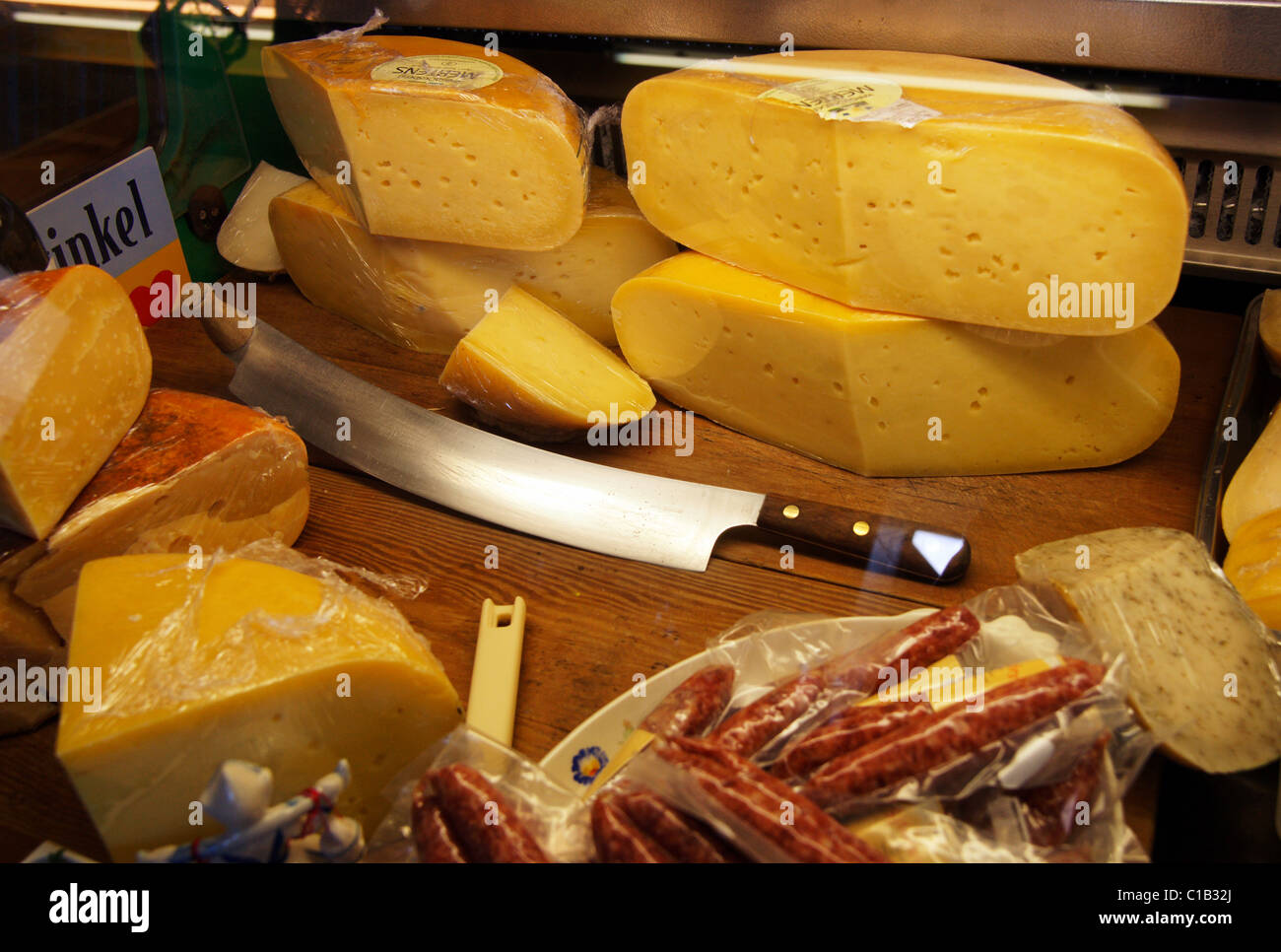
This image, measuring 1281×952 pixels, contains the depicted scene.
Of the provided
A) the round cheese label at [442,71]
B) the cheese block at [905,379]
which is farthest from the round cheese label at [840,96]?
the round cheese label at [442,71]

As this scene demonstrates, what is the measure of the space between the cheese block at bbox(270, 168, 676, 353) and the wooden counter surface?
0.25 meters

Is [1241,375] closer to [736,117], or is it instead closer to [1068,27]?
[1068,27]

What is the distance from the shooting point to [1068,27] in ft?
4.68

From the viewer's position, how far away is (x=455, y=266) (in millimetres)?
1942

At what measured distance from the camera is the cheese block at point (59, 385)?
1299 mm

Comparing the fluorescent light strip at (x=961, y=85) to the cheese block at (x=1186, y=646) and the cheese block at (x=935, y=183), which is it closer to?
the cheese block at (x=935, y=183)

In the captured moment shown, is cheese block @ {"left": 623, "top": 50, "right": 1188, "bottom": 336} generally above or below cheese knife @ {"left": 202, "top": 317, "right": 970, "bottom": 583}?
above

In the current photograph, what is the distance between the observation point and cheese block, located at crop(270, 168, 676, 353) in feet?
6.32

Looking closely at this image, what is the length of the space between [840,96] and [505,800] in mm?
1110

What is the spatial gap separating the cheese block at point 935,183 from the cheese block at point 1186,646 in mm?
400

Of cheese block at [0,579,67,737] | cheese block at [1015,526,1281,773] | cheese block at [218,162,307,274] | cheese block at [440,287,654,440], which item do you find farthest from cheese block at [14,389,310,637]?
cheese block at [1015,526,1281,773]

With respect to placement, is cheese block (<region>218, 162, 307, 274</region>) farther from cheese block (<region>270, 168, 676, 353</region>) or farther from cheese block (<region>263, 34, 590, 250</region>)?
cheese block (<region>263, 34, 590, 250</region>)

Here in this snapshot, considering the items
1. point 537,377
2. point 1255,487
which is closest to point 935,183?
point 1255,487
